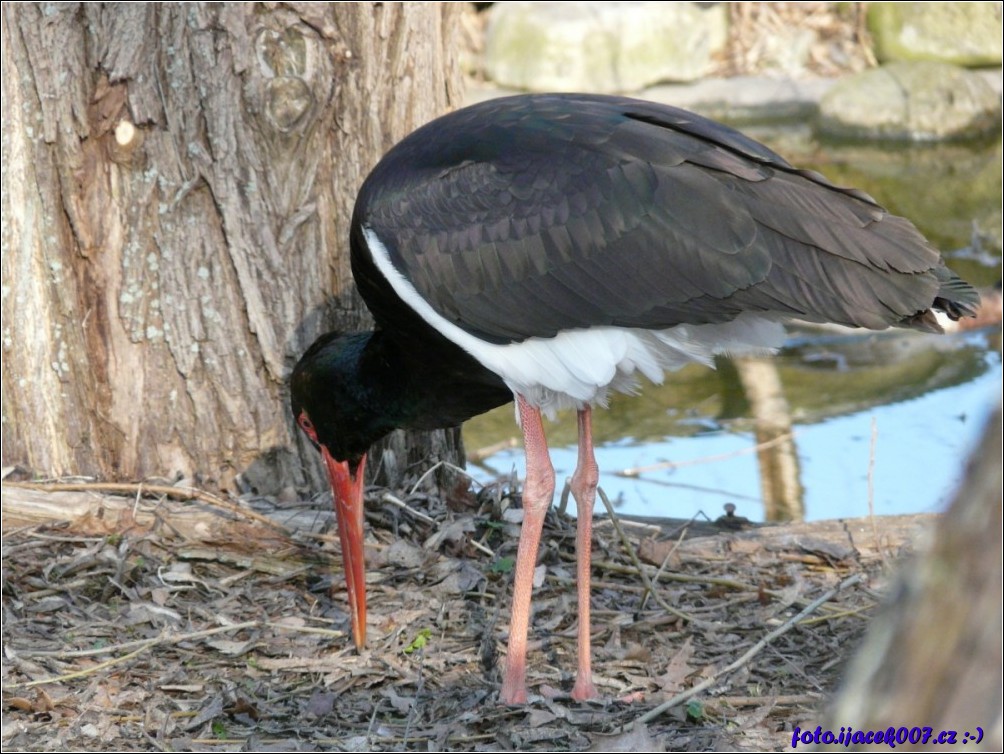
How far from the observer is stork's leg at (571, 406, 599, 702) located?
3.99 metres

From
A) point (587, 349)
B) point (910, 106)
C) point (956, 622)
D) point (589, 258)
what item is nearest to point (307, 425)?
point (587, 349)

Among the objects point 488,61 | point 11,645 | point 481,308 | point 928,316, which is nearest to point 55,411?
point 11,645

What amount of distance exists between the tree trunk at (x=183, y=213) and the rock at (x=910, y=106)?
9409 mm

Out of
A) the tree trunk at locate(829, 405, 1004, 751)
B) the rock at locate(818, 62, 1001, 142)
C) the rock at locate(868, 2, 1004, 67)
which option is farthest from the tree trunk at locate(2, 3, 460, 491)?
the rock at locate(868, 2, 1004, 67)

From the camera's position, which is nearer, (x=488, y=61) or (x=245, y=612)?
(x=245, y=612)

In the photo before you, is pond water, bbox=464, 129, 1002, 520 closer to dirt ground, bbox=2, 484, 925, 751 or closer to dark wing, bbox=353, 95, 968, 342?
dirt ground, bbox=2, 484, 925, 751

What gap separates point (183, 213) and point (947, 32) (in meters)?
12.4

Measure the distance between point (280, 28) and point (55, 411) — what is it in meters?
1.70

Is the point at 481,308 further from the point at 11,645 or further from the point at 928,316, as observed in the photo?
the point at 11,645

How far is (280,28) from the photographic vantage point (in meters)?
4.79

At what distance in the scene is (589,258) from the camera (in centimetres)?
384

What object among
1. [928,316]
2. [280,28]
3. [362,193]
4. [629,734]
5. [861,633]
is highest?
[280,28]

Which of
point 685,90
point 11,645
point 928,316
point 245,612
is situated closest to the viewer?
point 928,316

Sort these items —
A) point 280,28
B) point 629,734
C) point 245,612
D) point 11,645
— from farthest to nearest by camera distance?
1. point 280,28
2. point 245,612
3. point 11,645
4. point 629,734
